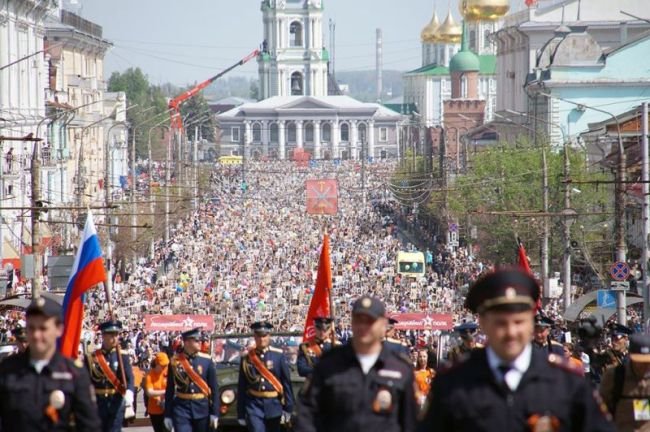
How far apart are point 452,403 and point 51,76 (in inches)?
2757

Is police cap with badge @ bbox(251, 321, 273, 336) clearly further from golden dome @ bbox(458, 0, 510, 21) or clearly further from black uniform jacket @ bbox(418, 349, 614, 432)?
golden dome @ bbox(458, 0, 510, 21)

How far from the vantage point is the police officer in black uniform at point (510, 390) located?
266 inches

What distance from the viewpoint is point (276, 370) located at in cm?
1591

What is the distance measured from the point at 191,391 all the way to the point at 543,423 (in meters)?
9.55

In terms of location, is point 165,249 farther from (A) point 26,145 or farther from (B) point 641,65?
(B) point 641,65

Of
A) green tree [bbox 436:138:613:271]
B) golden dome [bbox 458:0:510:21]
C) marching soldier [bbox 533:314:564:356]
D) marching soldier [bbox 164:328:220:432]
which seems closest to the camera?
marching soldier [bbox 164:328:220:432]

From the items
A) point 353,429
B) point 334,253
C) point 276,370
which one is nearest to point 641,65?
point 334,253

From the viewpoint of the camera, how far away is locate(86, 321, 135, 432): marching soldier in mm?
15375

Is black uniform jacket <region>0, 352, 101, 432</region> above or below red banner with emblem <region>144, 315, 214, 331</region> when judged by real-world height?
above

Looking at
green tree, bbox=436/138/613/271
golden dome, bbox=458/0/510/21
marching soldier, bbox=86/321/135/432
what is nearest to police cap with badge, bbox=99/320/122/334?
marching soldier, bbox=86/321/135/432

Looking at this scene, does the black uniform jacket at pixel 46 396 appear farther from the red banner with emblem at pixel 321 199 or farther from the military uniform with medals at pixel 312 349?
the red banner with emblem at pixel 321 199

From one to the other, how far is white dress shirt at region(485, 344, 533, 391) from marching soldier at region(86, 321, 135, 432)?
28.9 ft

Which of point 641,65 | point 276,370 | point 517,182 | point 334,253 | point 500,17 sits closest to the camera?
point 276,370

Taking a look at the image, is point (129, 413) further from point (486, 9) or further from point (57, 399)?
point (486, 9)
